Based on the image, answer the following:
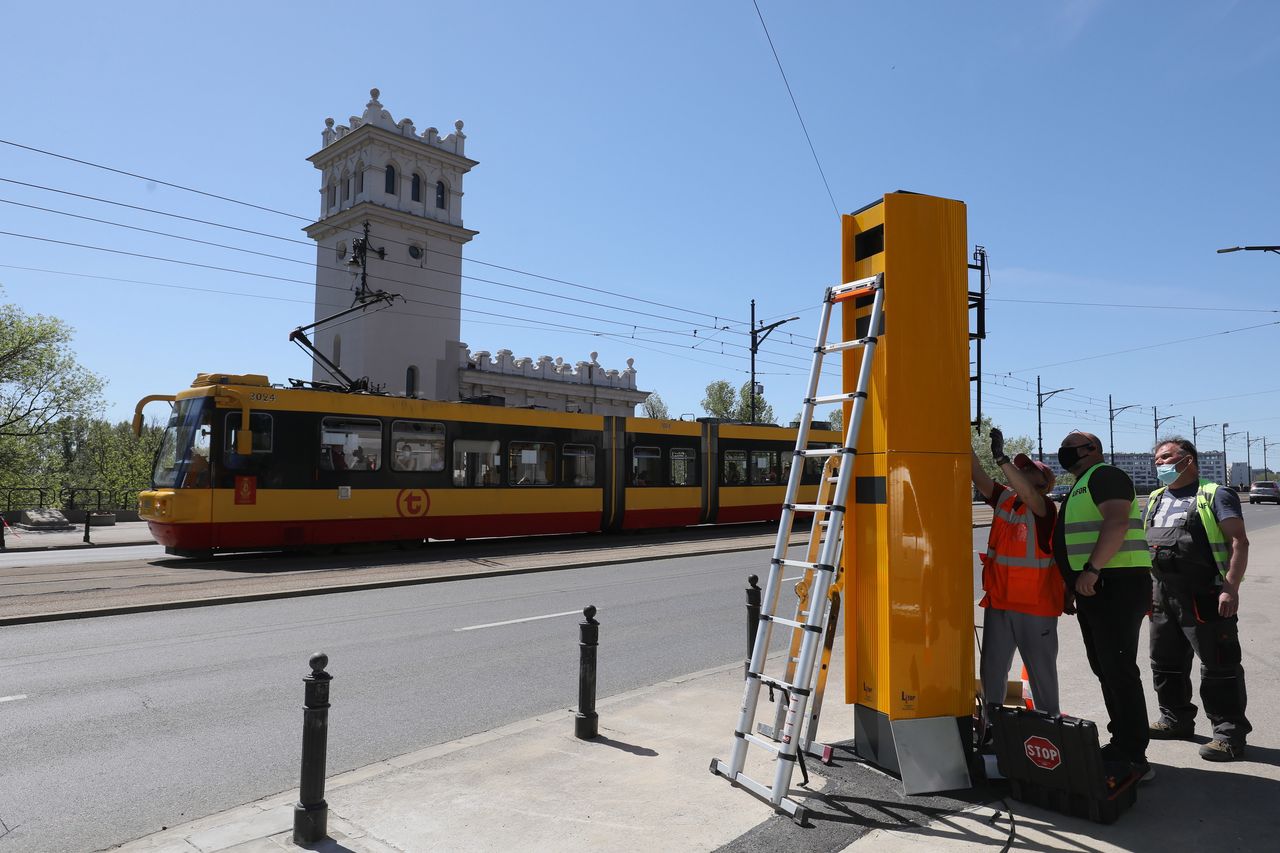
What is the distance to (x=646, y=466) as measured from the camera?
22328mm

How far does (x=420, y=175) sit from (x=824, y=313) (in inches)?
1868

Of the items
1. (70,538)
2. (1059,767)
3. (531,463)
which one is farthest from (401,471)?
(1059,767)

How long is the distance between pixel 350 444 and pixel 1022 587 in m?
14.4

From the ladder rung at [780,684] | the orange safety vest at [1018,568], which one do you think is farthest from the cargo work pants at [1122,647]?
the ladder rung at [780,684]

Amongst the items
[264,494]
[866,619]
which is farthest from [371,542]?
[866,619]

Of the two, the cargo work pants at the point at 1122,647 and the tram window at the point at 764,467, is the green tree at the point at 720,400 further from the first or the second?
the cargo work pants at the point at 1122,647

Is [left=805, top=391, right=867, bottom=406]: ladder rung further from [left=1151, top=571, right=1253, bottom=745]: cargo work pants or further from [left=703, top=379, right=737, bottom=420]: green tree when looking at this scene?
[left=703, top=379, right=737, bottom=420]: green tree

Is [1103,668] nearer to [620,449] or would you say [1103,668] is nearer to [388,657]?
[388,657]

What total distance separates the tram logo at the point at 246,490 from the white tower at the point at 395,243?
102ft

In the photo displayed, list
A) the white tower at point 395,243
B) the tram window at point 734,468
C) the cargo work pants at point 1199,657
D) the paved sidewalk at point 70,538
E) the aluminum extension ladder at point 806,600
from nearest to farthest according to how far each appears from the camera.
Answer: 1. the aluminum extension ladder at point 806,600
2. the cargo work pants at point 1199,657
3. the paved sidewalk at point 70,538
4. the tram window at point 734,468
5. the white tower at point 395,243

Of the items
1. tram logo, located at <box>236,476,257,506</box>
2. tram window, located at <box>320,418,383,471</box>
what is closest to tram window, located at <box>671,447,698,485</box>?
tram window, located at <box>320,418,383,471</box>

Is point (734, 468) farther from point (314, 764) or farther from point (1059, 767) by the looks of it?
point (314, 764)

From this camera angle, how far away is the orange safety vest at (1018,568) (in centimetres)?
473

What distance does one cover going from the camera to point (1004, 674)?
193 inches
